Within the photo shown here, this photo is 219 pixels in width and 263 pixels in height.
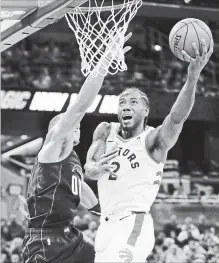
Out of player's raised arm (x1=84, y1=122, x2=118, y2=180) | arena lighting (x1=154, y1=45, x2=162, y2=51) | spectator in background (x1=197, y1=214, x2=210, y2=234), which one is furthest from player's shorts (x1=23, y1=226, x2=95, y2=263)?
arena lighting (x1=154, y1=45, x2=162, y2=51)

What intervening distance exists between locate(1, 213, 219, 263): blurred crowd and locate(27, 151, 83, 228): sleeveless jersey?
23.0 ft

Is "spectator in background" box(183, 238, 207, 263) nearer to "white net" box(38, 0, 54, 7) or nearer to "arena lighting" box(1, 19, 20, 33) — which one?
"arena lighting" box(1, 19, 20, 33)

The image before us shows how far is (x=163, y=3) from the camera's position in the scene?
587 inches

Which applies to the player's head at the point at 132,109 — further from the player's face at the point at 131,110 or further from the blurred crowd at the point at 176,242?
the blurred crowd at the point at 176,242

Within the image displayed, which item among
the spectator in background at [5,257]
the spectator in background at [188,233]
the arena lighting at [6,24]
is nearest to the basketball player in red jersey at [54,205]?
the arena lighting at [6,24]

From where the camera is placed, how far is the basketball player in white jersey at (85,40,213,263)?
4.61 metres

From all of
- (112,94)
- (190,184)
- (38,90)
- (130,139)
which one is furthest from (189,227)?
(130,139)

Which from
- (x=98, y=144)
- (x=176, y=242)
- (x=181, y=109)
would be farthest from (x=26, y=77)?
(x=181, y=109)

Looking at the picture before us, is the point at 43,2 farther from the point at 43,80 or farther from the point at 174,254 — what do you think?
the point at 43,80

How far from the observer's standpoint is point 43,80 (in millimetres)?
14359

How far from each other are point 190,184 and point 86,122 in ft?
10.3

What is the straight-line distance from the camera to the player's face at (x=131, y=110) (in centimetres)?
496

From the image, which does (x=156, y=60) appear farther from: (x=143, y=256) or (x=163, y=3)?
(x=143, y=256)

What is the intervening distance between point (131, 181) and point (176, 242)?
7470 mm
